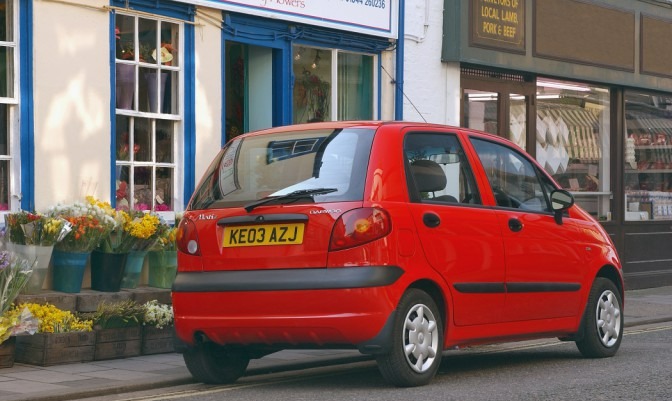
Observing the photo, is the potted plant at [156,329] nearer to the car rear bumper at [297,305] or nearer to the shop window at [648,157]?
the car rear bumper at [297,305]

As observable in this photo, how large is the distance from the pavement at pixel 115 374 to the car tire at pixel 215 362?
0.30 metres

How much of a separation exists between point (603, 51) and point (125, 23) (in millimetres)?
9531

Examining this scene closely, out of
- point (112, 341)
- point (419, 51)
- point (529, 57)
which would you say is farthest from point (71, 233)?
point (529, 57)

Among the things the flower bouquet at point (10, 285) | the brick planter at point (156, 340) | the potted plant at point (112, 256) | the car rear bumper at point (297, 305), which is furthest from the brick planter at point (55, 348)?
the car rear bumper at point (297, 305)

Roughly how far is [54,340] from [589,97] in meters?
12.2

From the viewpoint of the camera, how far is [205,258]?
866cm

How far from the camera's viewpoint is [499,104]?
18344 millimetres

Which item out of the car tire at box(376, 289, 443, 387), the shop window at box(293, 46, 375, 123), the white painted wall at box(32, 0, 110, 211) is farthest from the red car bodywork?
the shop window at box(293, 46, 375, 123)

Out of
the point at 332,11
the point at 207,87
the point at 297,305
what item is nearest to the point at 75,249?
the point at 207,87

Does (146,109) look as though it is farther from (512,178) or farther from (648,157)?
(648,157)

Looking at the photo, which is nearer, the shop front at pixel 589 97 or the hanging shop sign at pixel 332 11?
the hanging shop sign at pixel 332 11

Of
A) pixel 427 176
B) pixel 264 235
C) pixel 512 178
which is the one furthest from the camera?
pixel 512 178

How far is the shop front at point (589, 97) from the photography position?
1792cm

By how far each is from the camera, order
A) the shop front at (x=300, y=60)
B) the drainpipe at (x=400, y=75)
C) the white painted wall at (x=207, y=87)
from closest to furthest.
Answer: the white painted wall at (x=207, y=87) → the shop front at (x=300, y=60) → the drainpipe at (x=400, y=75)
